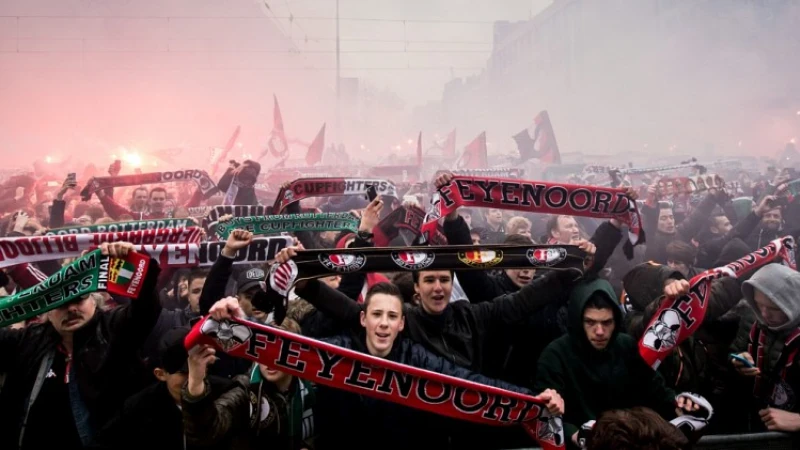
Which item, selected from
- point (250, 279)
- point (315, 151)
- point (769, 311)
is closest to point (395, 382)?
point (250, 279)

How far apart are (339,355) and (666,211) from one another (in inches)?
242

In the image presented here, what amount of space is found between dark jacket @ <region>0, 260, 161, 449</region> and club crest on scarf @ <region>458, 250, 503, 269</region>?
1732 millimetres

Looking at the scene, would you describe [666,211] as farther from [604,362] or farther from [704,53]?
[704,53]

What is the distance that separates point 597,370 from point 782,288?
1.22 meters

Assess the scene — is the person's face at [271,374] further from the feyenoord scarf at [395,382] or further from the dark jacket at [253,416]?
the feyenoord scarf at [395,382]

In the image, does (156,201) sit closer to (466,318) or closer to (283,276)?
(283,276)

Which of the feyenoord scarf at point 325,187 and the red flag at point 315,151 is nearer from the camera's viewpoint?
the feyenoord scarf at point 325,187

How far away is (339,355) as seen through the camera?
234 centimetres

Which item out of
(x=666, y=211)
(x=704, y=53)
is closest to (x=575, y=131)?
(x=704, y=53)

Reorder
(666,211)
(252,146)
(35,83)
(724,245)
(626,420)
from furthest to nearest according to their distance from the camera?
(252,146), (35,83), (666,211), (724,245), (626,420)

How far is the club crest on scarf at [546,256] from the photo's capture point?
9.98 ft

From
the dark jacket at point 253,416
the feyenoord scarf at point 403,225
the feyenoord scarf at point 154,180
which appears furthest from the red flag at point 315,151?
the dark jacket at point 253,416

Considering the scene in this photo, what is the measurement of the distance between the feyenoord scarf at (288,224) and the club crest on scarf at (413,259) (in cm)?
144

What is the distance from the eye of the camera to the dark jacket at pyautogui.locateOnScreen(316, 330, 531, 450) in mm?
2578
